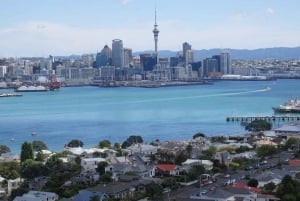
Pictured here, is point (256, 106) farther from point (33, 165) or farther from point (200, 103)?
point (33, 165)

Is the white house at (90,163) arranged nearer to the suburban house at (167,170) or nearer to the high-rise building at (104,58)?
the suburban house at (167,170)

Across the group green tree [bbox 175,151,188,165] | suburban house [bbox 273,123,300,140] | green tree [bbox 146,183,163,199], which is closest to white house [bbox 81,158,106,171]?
green tree [bbox 175,151,188,165]

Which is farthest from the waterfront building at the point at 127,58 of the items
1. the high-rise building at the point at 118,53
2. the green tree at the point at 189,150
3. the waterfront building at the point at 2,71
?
the green tree at the point at 189,150

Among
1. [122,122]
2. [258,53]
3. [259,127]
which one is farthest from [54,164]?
[258,53]

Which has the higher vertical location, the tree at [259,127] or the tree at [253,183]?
the tree at [253,183]

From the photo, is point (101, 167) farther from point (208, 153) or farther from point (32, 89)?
point (32, 89)

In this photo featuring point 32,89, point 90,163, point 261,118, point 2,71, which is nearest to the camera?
point 90,163
